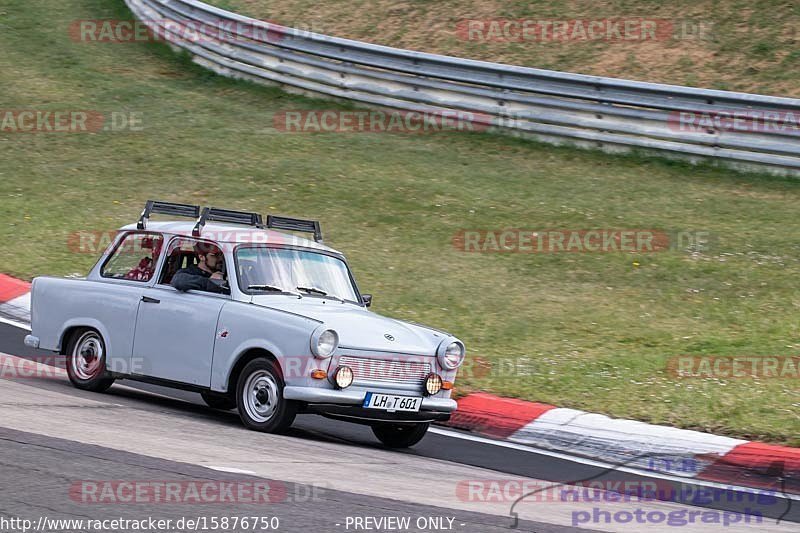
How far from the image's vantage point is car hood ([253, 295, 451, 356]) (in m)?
8.54

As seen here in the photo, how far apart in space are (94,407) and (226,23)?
1474 cm

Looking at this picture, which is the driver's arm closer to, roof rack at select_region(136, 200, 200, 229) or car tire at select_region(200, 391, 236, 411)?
roof rack at select_region(136, 200, 200, 229)

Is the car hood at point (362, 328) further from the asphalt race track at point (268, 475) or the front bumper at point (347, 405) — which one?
the asphalt race track at point (268, 475)

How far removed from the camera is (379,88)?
2017 centimetres

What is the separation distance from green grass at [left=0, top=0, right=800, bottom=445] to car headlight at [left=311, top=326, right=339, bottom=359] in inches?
99.7

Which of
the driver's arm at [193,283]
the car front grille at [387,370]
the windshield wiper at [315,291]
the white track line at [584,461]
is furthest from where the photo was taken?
the windshield wiper at [315,291]

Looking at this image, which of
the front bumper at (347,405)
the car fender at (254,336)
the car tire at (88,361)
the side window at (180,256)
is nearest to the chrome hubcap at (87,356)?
the car tire at (88,361)

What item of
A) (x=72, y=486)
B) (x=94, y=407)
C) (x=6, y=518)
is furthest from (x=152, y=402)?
(x=6, y=518)

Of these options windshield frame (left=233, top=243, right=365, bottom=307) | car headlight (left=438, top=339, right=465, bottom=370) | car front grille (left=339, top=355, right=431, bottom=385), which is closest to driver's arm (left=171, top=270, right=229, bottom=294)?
windshield frame (left=233, top=243, right=365, bottom=307)

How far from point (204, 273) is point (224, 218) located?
1.70 ft

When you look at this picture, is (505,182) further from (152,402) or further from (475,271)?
(152,402)

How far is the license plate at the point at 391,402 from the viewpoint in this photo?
8.37 meters

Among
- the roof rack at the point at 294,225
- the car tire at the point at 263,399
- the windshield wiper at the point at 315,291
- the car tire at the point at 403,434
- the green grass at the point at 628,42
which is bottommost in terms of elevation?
the car tire at the point at 403,434

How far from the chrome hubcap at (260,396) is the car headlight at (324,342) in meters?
0.46
